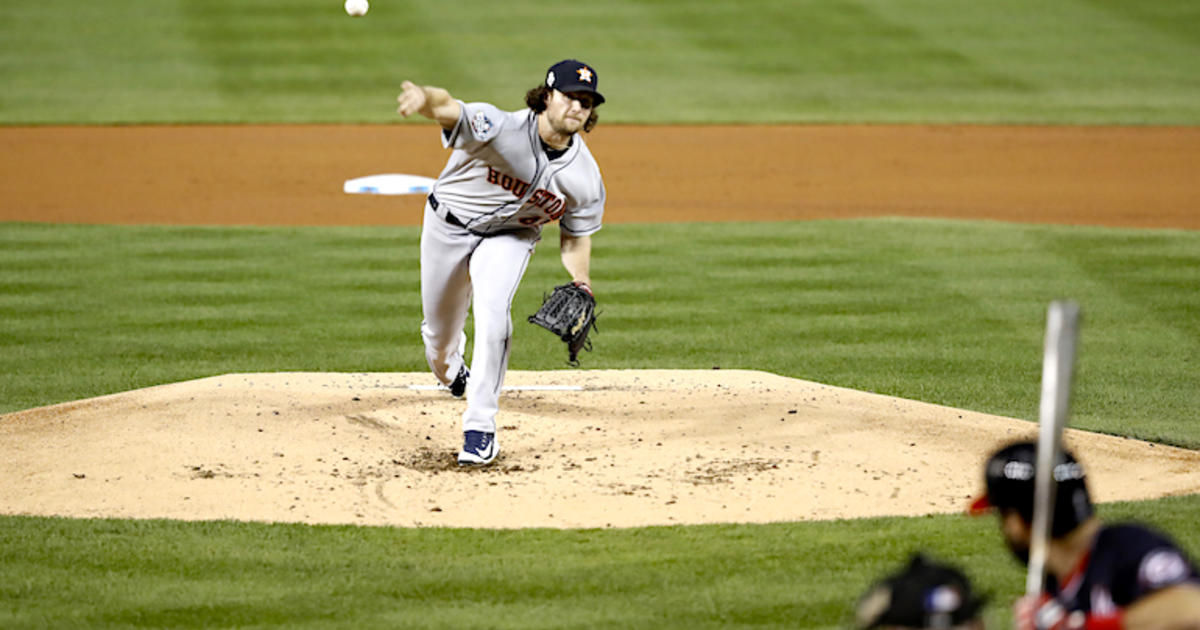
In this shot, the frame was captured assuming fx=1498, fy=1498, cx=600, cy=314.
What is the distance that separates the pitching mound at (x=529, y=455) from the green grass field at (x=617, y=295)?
374 mm

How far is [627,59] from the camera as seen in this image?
1085 inches

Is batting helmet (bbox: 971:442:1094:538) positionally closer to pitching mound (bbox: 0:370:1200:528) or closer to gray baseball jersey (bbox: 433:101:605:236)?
pitching mound (bbox: 0:370:1200:528)

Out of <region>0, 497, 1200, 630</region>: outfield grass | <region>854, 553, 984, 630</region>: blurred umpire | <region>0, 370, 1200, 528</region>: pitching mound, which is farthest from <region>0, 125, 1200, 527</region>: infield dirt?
<region>854, 553, 984, 630</region>: blurred umpire

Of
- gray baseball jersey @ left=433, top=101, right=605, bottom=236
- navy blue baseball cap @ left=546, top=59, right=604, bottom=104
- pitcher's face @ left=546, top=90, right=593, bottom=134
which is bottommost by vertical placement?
gray baseball jersey @ left=433, top=101, right=605, bottom=236

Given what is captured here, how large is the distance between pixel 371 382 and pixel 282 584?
347cm

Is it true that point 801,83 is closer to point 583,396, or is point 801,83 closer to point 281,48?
point 281,48

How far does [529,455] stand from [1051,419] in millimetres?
4517

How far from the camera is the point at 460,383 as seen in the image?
8508mm

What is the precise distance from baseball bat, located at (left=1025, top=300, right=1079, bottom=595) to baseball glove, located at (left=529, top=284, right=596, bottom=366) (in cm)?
416

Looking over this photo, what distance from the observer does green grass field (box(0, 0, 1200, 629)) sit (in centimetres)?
555

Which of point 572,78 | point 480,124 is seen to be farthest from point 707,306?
point 480,124

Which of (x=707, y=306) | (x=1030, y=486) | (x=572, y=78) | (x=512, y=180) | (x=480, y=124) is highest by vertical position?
(x=572, y=78)

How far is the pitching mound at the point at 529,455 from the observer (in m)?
6.68

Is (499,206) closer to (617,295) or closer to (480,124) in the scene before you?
(480,124)
